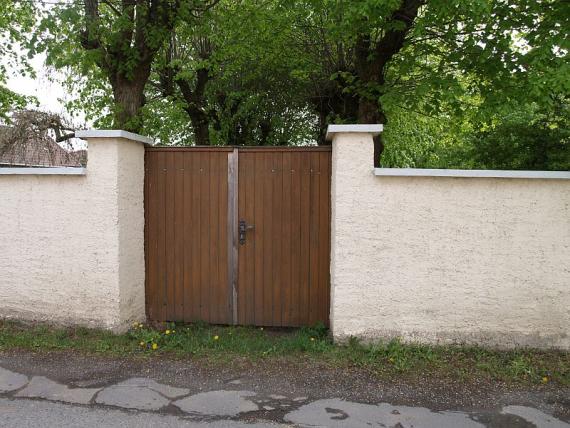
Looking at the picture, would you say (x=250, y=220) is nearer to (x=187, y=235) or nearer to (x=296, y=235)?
(x=296, y=235)

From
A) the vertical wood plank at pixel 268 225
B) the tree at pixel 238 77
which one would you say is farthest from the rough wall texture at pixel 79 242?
the tree at pixel 238 77

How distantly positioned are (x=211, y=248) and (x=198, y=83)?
646cm

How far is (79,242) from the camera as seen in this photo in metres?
4.90

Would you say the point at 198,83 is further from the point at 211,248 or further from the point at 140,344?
the point at 140,344

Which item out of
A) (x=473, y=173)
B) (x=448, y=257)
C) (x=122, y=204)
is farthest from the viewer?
(x=122, y=204)

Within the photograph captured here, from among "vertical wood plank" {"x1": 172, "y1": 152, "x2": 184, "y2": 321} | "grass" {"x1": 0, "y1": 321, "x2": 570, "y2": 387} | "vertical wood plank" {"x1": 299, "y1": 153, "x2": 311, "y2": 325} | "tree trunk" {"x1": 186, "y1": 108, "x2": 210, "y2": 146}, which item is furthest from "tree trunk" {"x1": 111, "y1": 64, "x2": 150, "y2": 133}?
"tree trunk" {"x1": 186, "y1": 108, "x2": 210, "y2": 146}

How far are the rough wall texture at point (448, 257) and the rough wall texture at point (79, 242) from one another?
2163 mm

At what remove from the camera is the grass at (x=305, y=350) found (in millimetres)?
4102

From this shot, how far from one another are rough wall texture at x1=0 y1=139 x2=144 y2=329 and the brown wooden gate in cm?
25

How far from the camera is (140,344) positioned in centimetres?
467

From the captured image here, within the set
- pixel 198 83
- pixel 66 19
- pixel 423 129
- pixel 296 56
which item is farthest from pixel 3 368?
pixel 423 129

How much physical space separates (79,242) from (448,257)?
145 inches

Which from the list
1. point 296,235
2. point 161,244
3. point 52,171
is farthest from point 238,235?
point 52,171

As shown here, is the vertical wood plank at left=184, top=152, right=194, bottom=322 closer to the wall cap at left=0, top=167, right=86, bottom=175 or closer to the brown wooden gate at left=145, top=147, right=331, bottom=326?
the brown wooden gate at left=145, top=147, right=331, bottom=326
